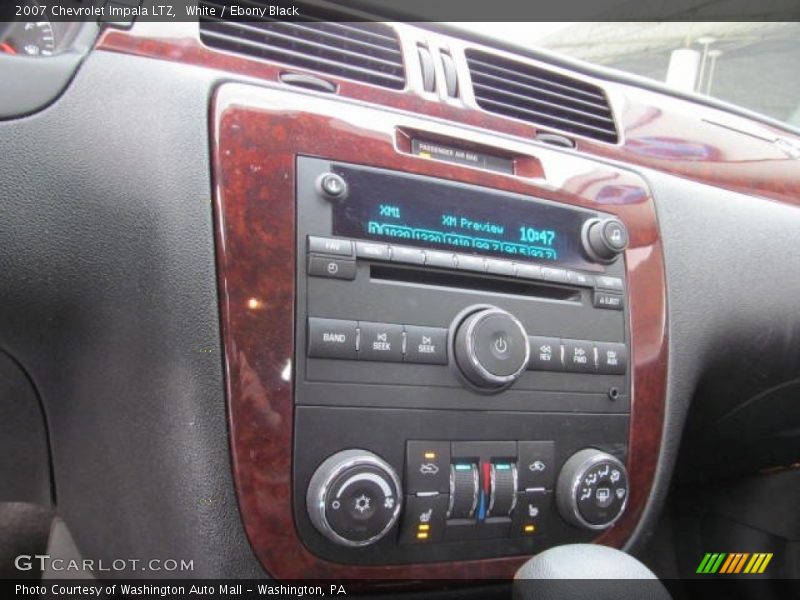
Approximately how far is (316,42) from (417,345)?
472mm

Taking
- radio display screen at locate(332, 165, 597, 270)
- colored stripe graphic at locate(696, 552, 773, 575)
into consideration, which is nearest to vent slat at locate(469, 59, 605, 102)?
radio display screen at locate(332, 165, 597, 270)

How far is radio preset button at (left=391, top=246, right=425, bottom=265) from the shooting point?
3.03 feet

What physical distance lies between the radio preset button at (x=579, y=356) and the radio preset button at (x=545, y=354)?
0.01m

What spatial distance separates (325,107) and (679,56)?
9.02 feet

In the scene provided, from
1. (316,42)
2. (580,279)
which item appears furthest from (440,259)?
(316,42)

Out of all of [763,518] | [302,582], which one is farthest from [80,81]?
[763,518]

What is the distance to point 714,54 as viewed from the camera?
10.7 ft

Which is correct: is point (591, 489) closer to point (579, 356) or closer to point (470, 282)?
point (579, 356)

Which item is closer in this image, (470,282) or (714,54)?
(470,282)

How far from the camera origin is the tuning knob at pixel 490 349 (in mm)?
914

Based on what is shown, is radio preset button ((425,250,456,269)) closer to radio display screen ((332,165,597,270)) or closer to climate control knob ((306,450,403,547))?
radio display screen ((332,165,597,270))

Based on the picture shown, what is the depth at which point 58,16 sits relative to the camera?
885mm

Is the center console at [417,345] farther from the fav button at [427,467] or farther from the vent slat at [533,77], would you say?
the vent slat at [533,77]

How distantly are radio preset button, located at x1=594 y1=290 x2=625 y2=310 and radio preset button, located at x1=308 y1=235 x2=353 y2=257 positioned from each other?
1.40 ft
